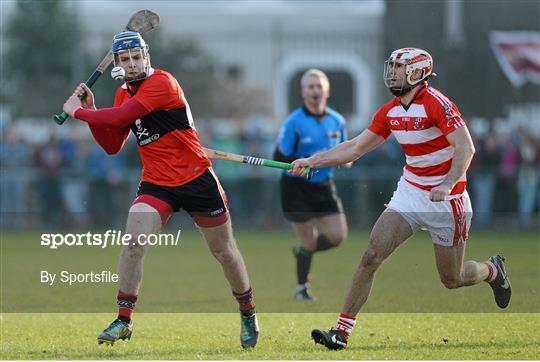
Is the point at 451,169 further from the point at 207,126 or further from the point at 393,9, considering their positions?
the point at 393,9

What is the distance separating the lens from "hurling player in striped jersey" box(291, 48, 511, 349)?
29.9 feet

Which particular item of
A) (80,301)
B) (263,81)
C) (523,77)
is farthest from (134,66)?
(263,81)

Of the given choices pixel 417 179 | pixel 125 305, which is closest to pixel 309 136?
pixel 417 179

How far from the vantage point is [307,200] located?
13234 millimetres

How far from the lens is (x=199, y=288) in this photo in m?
13.7

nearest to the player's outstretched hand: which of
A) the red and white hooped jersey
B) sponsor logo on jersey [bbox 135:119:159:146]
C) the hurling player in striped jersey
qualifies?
the hurling player in striped jersey

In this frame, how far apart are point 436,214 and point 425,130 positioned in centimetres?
65

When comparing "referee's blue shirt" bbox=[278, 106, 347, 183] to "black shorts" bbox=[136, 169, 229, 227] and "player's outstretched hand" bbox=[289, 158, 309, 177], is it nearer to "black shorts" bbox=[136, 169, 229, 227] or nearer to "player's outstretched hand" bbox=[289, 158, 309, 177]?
"player's outstretched hand" bbox=[289, 158, 309, 177]

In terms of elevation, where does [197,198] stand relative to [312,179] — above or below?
above

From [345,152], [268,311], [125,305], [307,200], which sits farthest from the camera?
[307,200]

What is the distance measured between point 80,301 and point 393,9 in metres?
15.5

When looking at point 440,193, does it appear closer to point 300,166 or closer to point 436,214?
point 436,214

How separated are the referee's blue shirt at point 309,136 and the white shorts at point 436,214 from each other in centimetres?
386

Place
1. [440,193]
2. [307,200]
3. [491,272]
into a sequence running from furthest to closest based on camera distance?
[307,200] < [491,272] < [440,193]
